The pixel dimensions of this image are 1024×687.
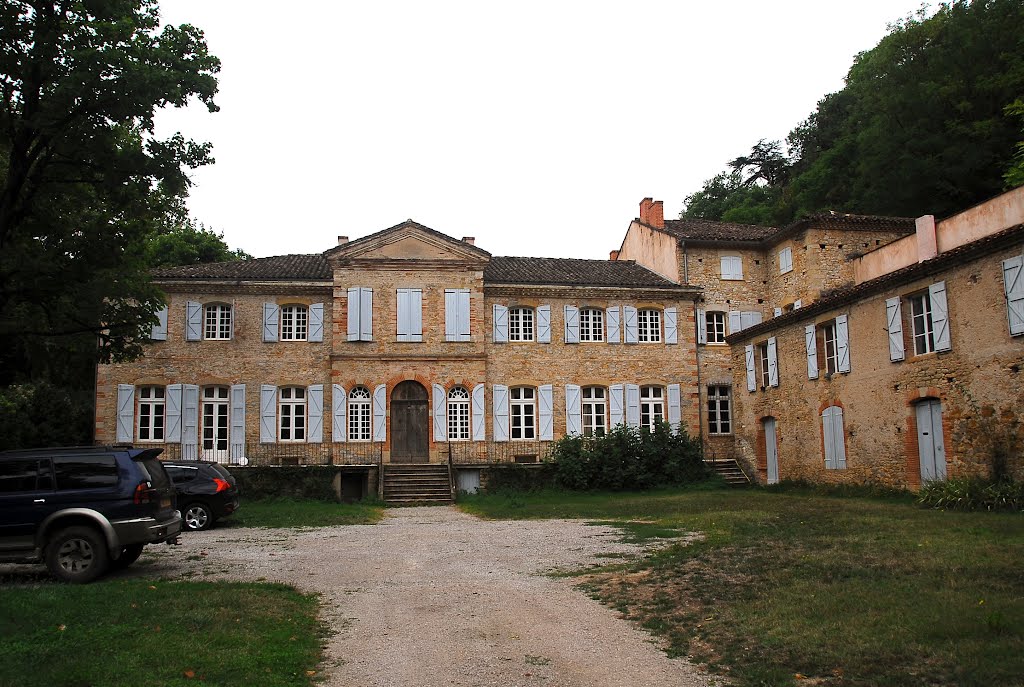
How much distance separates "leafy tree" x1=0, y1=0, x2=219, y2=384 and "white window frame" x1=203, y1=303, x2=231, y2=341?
1064cm

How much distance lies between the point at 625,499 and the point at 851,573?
15.0 m

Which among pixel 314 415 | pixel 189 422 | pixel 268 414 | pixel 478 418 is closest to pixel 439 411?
pixel 478 418

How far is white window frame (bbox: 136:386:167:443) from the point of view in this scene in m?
26.2

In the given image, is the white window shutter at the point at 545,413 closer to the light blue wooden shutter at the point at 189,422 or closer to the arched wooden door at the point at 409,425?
the arched wooden door at the point at 409,425

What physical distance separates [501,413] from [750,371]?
8572 millimetres

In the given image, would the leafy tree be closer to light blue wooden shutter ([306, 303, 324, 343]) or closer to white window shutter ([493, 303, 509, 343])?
light blue wooden shutter ([306, 303, 324, 343])

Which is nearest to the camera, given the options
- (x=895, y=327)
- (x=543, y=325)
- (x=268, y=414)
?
(x=895, y=327)

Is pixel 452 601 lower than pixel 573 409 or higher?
lower

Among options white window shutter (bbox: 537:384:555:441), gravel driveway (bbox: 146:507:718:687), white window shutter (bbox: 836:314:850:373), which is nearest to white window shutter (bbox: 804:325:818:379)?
white window shutter (bbox: 836:314:850:373)

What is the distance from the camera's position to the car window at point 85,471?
1027 cm

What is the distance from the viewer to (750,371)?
27.2m

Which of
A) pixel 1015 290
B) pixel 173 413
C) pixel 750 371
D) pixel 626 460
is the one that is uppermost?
pixel 1015 290

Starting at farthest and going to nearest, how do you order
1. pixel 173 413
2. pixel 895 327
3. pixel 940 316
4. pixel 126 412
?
pixel 173 413
pixel 126 412
pixel 895 327
pixel 940 316

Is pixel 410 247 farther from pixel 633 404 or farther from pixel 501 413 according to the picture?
pixel 633 404
